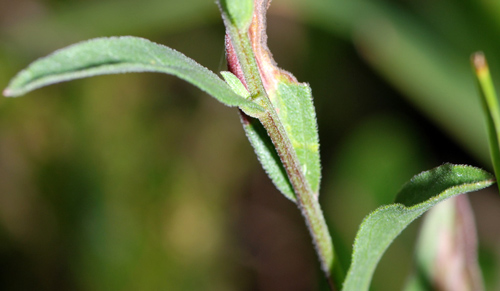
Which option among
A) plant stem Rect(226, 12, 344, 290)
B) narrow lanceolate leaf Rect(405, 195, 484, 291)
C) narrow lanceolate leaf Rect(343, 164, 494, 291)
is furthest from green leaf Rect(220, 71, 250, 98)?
narrow lanceolate leaf Rect(405, 195, 484, 291)

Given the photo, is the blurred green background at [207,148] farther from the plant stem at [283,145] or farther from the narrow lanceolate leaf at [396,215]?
the narrow lanceolate leaf at [396,215]

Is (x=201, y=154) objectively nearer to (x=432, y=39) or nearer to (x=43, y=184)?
(x=43, y=184)

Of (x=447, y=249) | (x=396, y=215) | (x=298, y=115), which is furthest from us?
(x=447, y=249)

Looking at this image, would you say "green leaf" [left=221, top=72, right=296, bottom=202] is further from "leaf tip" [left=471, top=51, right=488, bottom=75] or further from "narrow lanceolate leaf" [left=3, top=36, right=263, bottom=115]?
"leaf tip" [left=471, top=51, right=488, bottom=75]

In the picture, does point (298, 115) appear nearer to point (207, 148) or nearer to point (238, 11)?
point (238, 11)

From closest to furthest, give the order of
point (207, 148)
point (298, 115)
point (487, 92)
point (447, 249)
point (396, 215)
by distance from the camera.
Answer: point (487, 92), point (396, 215), point (298, 115), point (447, 249), point (207, 148)

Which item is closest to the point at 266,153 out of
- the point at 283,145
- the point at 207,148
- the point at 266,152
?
the point at 266,152

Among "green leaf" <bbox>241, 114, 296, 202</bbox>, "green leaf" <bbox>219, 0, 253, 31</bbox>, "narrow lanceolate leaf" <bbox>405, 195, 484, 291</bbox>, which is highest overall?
"green leaf" <bbox>219, 0, 253, 31</bbox>

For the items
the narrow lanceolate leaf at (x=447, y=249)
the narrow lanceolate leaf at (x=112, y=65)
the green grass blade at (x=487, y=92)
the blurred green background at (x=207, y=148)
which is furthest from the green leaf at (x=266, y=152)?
the blurred green background at (x=207, y=148)
